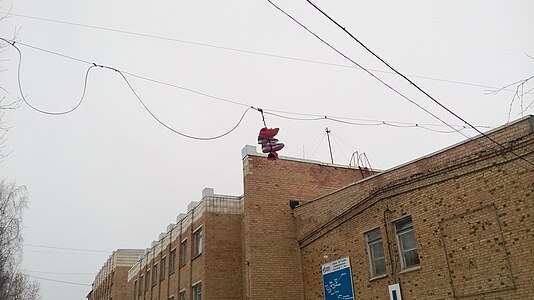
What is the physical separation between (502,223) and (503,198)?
0.67 metres

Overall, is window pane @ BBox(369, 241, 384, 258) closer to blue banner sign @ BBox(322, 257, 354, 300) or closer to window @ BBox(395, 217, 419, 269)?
window @ BBox(395, 217, 419, 269)

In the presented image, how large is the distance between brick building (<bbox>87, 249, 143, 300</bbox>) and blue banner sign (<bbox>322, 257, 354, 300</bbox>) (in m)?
30.2

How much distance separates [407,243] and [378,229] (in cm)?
134

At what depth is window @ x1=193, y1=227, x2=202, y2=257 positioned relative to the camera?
24.0 m

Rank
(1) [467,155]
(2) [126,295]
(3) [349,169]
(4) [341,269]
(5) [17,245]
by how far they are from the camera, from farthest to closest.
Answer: (2) [126,295] → (5) [17,245] → (3) [349,169] → (4) [341,269] → (1) [467,155]

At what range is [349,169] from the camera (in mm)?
23594

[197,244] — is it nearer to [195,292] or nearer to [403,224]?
[195,292]

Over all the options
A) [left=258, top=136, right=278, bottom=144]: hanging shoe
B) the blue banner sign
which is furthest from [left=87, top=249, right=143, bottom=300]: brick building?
the blue banner sign

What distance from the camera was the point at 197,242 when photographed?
24.5 meters

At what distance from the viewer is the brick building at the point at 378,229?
1272 cm

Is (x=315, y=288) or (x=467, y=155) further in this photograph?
(x=315, y=288)

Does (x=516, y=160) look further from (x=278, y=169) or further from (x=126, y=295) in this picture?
(x=126, y=295)

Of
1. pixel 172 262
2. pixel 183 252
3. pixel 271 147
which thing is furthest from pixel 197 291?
pixel 271 147

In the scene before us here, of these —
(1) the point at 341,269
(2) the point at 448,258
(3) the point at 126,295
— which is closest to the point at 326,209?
(1) the point at 341,269
